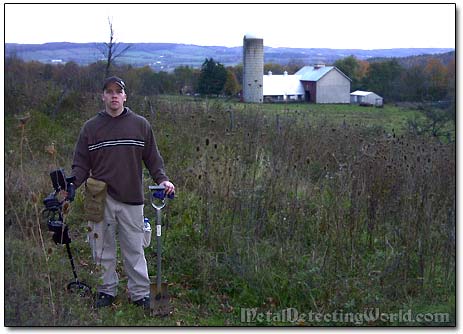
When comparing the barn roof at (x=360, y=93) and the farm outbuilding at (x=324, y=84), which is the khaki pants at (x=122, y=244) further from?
the barn roof at (x=360, y=93)

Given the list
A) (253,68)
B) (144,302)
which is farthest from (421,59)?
(144,302)

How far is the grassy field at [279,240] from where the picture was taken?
5488mm

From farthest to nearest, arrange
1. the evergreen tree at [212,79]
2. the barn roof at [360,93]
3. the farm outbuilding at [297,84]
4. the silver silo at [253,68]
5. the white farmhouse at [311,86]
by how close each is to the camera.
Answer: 1. the evergreen tree at [212,79]
2. the barn roof at [360,93]
3. the white farmhouse at [311,86]
4. the farm outbuilding at [297,84]
5. the silver silo at [253,68]

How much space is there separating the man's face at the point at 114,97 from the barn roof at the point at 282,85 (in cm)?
676

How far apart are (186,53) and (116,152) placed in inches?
187

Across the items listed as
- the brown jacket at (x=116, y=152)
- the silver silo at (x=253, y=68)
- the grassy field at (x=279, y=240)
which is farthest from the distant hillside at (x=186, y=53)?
the brown jacket at (x=116, y=152)

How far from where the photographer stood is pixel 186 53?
9.72 metres

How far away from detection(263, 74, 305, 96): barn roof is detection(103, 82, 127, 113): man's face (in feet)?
22.2

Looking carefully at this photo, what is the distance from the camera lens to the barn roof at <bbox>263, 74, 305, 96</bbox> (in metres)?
11.8

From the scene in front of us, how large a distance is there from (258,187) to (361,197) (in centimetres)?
104

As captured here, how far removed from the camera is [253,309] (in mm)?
5609

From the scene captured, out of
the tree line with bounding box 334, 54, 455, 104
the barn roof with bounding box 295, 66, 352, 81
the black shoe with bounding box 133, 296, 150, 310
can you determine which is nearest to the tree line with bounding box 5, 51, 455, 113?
the tree line with bounding box 334, 54, 455, 104

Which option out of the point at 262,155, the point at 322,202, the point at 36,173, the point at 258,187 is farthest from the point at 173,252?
the point at 36,173

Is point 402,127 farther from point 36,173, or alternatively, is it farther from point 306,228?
point 36,173
